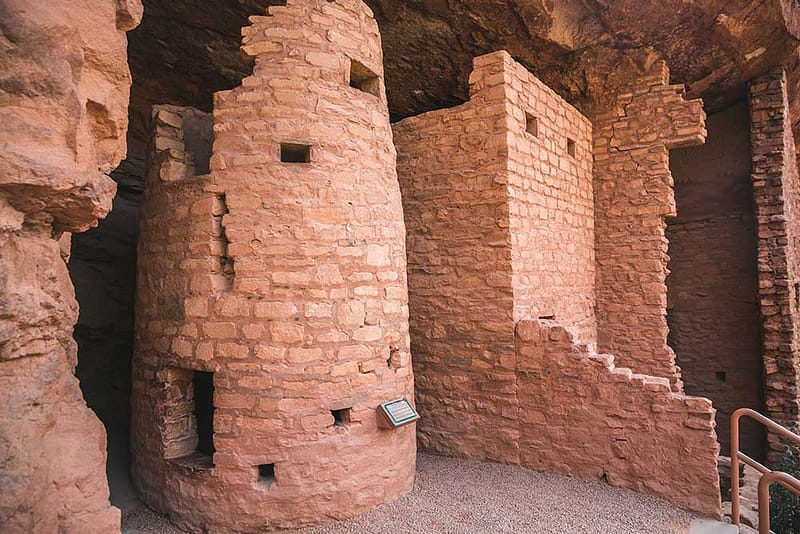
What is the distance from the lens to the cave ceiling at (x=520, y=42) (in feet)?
21.3

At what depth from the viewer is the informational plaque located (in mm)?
4223

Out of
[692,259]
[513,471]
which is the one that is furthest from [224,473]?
[692,259]

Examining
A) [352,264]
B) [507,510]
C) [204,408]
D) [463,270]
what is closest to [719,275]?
[463,270]

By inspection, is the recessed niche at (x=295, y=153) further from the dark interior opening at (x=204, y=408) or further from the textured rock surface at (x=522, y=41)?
the textured rock surface at (x=522, y=41)

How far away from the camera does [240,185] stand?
13.3 feet

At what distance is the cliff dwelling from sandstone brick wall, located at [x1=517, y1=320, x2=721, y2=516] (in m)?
0.02

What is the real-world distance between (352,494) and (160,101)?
7297 mm

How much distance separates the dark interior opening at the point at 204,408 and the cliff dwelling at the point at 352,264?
25 millimetres

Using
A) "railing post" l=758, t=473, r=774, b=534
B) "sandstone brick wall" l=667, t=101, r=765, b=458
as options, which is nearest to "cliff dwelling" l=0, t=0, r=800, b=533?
"sandstone brick wall" l=667, t=101, r=765, b=458

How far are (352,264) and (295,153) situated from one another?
1147 mm

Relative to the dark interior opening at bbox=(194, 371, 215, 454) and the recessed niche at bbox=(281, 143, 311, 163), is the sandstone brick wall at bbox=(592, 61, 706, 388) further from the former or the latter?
the dark interior opening at bbox=(194, 371, 215, 454)

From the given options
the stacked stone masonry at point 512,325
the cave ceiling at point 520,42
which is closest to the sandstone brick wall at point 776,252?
the cave ceiling at point 520,42

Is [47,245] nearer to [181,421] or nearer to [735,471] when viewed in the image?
[181,421]

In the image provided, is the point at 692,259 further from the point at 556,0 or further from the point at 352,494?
the point at 352,494
